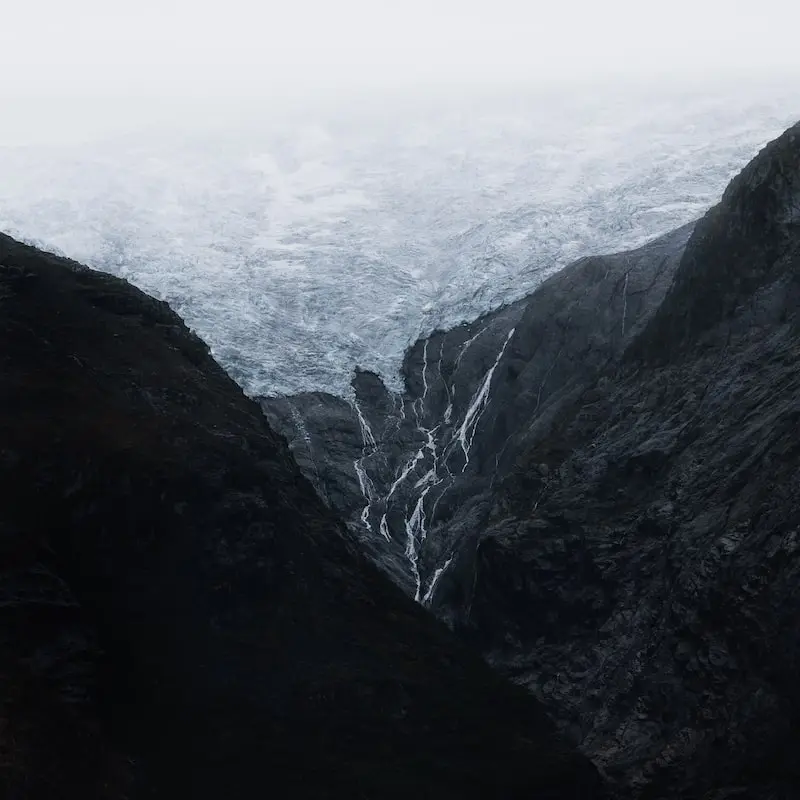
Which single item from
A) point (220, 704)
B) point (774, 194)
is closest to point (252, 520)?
point (220, 704)

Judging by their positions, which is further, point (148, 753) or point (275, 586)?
point (275, 586)

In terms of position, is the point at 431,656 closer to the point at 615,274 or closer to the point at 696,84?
the point at 615,274

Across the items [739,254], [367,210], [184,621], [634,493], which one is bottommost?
[634,493]

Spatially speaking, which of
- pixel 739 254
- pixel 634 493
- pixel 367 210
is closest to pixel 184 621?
pixel 634 493

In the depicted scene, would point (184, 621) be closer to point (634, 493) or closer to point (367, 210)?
point (634, 493)

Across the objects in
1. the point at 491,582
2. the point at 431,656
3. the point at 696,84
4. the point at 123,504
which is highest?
the point at 696,84

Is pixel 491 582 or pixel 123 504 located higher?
pixel 123 504

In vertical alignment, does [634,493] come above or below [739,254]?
below
